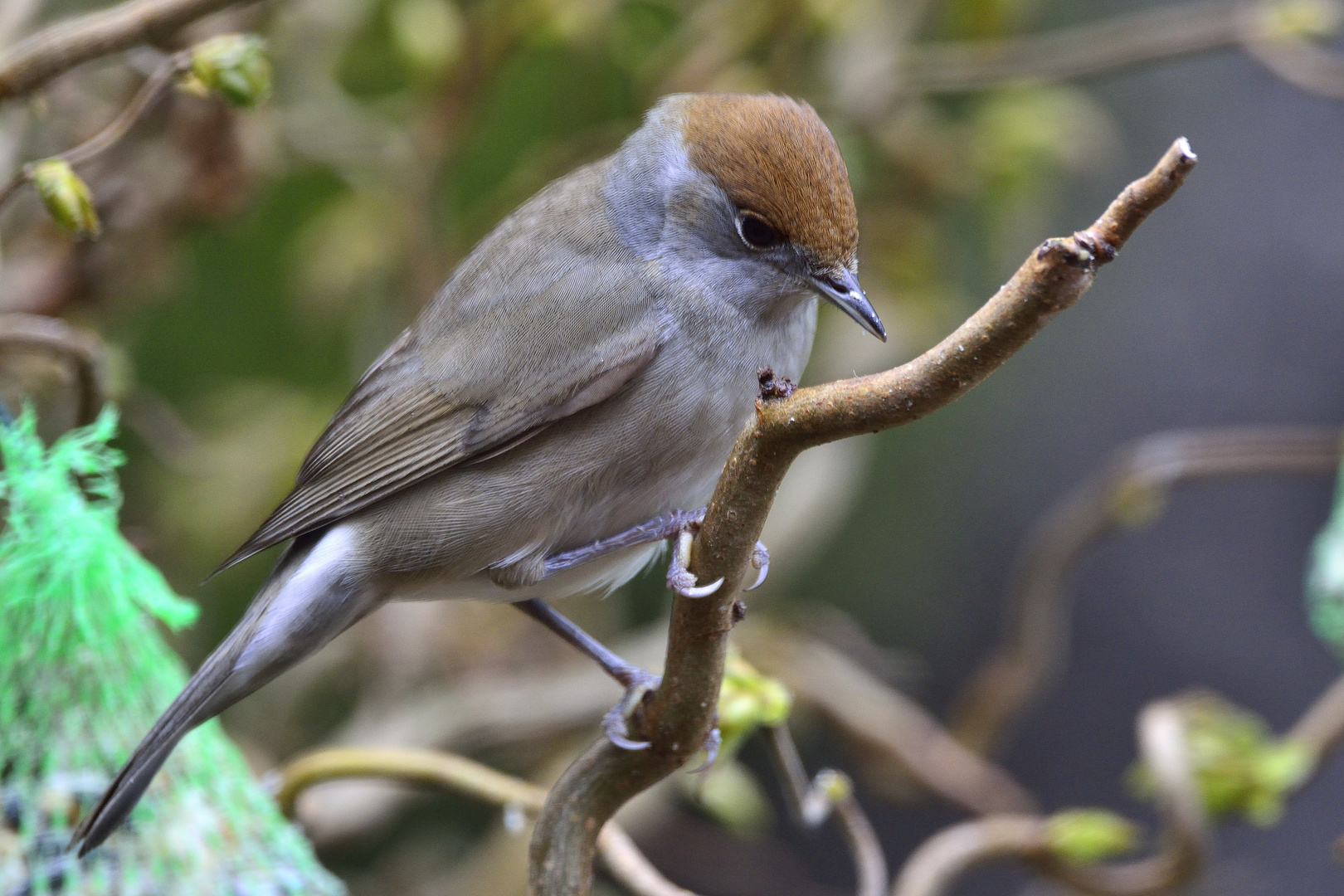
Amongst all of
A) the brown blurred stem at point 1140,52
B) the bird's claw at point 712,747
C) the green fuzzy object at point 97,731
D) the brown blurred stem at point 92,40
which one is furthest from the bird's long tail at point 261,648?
the brown blurred stem at point 1140,52

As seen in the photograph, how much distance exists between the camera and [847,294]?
2.40m

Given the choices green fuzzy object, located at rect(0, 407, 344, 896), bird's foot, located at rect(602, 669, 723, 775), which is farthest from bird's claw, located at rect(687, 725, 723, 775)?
green fuzzy object, located at rect(0, 407, 344, 896)

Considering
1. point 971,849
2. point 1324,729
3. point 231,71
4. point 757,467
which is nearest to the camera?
point 757,467

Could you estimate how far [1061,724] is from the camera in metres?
5.09

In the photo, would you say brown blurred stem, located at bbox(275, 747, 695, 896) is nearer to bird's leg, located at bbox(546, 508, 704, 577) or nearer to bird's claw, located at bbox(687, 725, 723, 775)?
bird's claw, located at bbox(687, 725, 723, 775)

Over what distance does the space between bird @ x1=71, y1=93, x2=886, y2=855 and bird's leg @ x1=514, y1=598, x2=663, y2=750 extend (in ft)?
0.03

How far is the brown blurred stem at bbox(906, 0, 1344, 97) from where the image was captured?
3.90m

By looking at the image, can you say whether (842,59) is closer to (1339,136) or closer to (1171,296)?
(1171,296)

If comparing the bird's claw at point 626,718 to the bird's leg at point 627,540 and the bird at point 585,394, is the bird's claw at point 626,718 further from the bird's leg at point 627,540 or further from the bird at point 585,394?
the bird's leg at point 627,540

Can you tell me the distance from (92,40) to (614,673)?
159cm

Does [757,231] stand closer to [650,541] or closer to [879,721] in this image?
[650,541]

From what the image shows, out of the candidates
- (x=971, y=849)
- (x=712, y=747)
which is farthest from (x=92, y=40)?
(x=971, y=849)

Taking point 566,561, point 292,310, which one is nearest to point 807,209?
point 566,561

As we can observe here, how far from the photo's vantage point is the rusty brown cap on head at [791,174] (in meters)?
2.41
